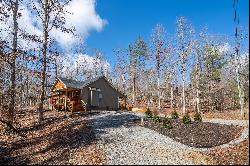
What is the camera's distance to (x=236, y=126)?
1144 inches

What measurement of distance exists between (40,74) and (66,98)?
45.9 ft

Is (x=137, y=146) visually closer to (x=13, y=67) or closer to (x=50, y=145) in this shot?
(x=50, y=145)

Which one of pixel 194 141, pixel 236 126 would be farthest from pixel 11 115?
pixel 236 126

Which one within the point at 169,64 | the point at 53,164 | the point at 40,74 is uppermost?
the point at 169,64

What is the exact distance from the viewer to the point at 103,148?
18953 mm

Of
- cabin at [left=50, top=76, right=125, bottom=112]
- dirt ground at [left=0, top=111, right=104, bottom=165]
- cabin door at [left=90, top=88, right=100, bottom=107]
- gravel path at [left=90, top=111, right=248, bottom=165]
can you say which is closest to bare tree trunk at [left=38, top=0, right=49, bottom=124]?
dirt ground at [left=0, top=111, right=104, bottom=165]

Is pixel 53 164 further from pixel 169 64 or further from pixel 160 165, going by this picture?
pixel 169 64

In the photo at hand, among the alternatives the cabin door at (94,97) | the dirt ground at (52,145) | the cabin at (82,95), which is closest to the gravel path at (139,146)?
the dirt ground at (52,145)

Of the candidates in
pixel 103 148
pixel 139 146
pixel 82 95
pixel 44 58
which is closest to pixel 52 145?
pixel 103 148

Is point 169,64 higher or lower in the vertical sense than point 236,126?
higher

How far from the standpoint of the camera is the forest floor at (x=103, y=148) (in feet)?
55.1

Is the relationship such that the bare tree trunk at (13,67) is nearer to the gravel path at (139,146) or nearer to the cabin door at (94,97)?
the gravel path at (139,146)

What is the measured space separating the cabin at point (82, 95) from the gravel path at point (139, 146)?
1480 centimetres

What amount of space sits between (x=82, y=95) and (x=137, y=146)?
2367 centimetres
